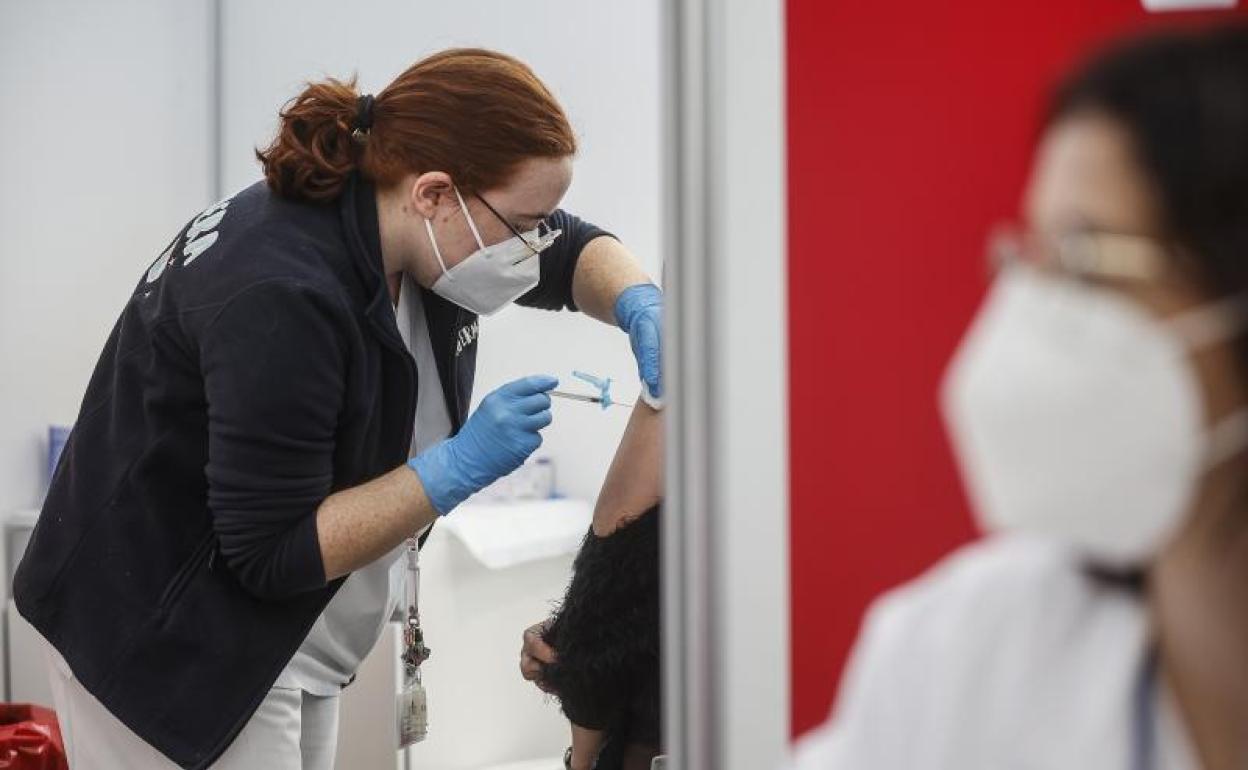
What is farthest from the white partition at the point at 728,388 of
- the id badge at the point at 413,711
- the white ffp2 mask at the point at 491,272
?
the id badge at the point at 413,711

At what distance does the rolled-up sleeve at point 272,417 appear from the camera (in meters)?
1.41

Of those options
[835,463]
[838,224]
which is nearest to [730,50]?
[838,224]

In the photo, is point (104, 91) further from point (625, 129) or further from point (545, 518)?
point (545, 518)

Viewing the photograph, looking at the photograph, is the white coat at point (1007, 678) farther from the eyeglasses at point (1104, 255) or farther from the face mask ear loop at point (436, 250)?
the face mask ear loop at point (436, 250)

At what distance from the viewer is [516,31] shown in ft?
10.2

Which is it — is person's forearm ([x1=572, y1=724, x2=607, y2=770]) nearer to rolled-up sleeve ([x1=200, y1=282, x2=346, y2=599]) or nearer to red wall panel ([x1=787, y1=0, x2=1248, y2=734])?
rolled-up sleeve ([x1=200, y1=282, x2=346, y2=599])

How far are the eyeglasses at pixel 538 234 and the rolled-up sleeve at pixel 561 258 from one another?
0.06 meters

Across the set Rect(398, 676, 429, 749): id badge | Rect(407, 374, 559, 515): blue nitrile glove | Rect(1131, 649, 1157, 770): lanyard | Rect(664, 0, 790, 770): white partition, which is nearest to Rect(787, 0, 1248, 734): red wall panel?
Rect(664, 0, 790, 770): white partition

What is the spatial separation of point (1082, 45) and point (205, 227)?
3.32ft

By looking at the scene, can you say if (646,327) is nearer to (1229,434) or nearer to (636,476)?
(636,476)

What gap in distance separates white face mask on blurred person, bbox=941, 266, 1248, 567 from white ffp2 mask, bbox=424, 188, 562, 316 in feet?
3.32

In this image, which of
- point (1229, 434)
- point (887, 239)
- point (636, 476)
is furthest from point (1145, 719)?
point (636, 476)

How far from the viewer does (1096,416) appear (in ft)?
2.17

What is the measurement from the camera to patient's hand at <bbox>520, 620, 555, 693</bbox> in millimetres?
1679
